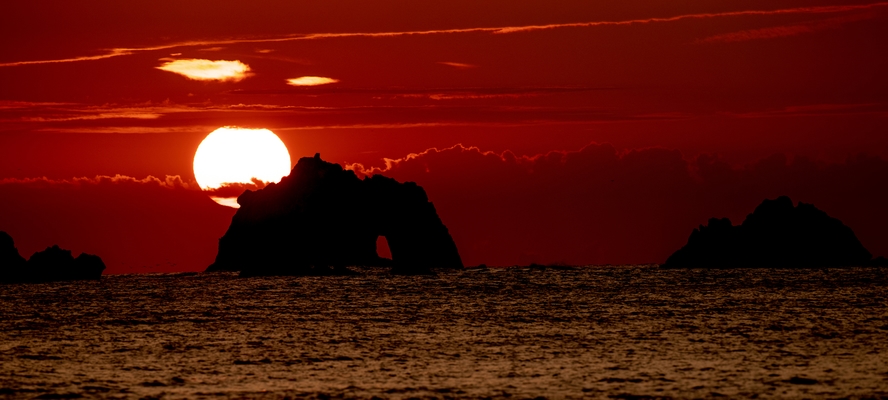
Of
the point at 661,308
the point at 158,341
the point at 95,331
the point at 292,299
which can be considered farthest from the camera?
the point at 292,299

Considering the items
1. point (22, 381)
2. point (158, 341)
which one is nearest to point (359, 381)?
point (22, 381)

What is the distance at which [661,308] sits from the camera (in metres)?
103

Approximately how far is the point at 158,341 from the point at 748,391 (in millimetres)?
40215

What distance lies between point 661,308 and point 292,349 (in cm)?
5204

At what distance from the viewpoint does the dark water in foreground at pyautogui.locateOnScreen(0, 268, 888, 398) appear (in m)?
43.7

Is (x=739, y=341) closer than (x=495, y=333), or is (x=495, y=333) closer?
(x=739, y=341)

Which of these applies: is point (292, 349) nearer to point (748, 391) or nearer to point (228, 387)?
point (228, 387)

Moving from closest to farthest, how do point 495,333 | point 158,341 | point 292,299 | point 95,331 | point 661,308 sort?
point 158,341
point 495,333
point 95,331
point 661,308
point 292,299

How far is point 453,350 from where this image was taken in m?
60.0

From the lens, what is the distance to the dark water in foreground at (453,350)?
143 ft

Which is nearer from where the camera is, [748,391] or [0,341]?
[748,391]

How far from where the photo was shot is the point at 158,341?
67500 millimetres

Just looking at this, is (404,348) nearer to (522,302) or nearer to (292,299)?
(522,302)

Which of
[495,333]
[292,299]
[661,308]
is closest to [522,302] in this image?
[661,308]
